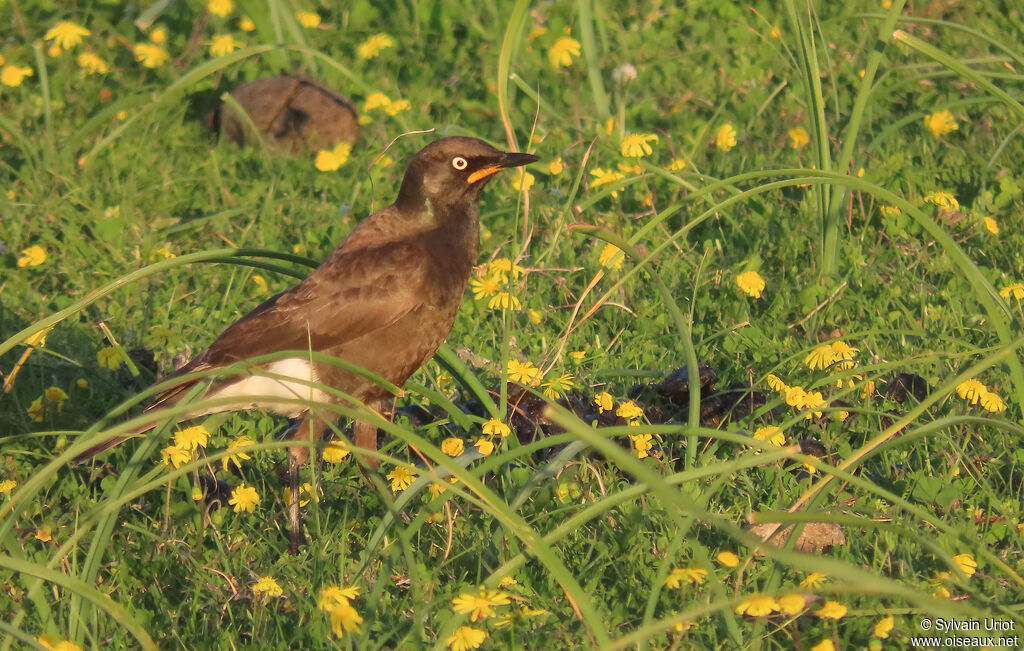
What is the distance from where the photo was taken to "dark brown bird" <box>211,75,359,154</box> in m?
7.77

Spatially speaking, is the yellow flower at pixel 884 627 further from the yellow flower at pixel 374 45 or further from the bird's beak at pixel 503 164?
the yellow flower at pixel 374 45

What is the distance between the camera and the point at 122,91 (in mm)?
8422

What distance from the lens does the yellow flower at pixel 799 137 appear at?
22.4 ft

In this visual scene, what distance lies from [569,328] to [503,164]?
1.13m

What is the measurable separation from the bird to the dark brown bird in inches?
110

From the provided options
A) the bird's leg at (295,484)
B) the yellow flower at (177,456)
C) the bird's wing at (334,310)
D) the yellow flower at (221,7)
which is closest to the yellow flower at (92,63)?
the yellow flower at (221,7)

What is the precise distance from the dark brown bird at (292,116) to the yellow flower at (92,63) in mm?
848

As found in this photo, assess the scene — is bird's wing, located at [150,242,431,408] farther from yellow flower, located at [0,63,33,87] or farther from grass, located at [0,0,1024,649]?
yellow flower, located at [0,63,33,87]

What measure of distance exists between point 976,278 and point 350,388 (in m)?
2.47

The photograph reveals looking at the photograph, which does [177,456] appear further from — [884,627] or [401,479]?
[884,627]

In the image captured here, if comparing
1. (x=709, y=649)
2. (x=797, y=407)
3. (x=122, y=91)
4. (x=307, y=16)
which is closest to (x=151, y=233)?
(x=122, y=91)

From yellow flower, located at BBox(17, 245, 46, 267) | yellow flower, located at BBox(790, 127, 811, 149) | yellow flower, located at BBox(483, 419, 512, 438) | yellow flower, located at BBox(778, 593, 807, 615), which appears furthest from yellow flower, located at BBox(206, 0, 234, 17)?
yellow flower, located at BBox(778, 593, 807, 615)

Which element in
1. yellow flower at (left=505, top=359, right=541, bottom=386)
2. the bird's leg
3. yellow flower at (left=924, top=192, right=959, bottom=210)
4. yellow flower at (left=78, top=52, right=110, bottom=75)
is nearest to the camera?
the bird's leg

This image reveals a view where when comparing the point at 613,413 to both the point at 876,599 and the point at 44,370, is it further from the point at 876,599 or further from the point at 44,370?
the point at 44,370
